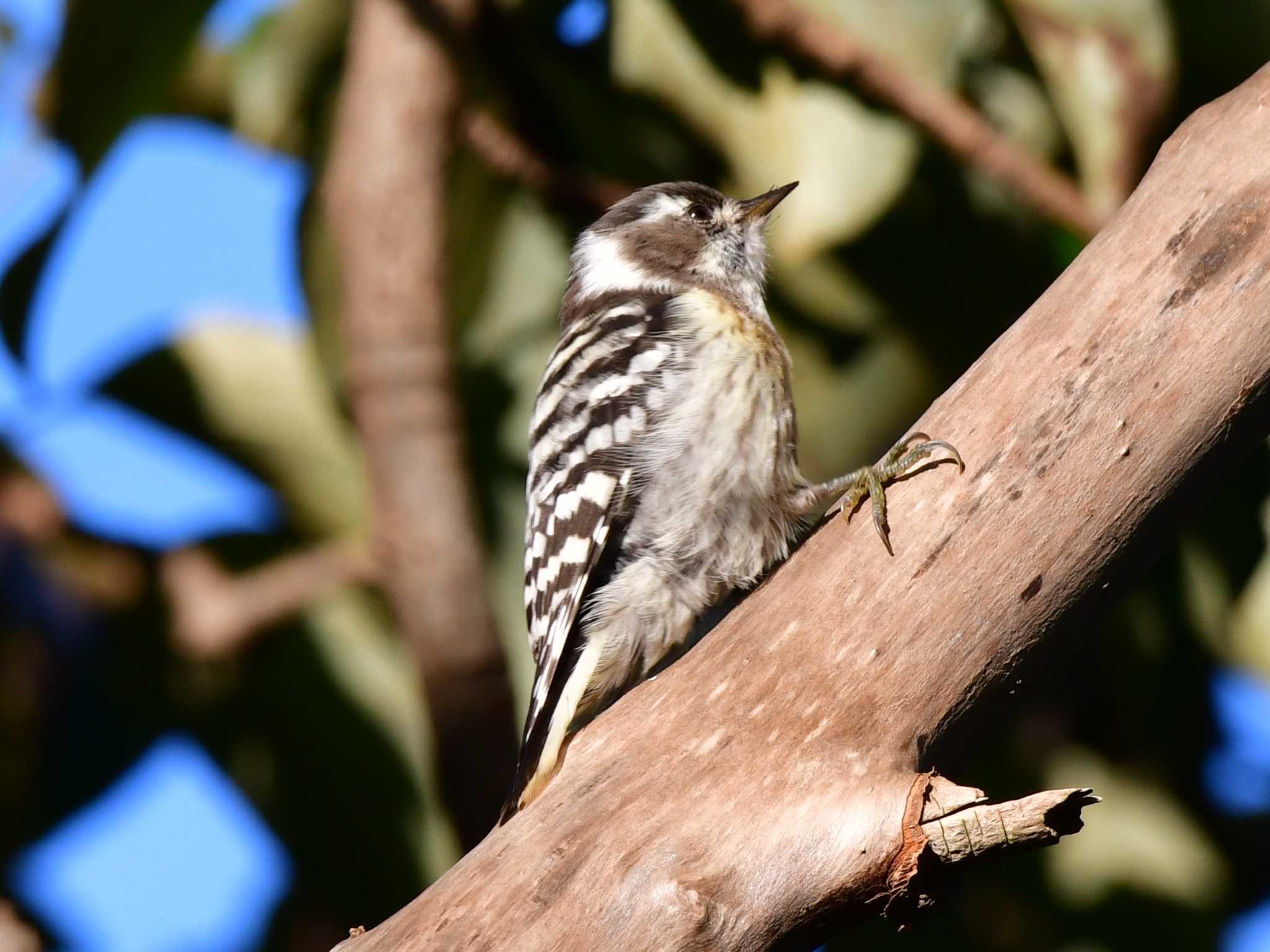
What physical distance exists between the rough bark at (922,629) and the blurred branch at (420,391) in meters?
1.14

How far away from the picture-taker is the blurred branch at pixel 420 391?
389cm

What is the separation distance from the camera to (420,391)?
4000 mm

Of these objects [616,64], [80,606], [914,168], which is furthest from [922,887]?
[80,606]

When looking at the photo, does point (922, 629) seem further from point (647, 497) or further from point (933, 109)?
point (933, 109)

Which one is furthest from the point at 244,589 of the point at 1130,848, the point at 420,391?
the point at 1130,848

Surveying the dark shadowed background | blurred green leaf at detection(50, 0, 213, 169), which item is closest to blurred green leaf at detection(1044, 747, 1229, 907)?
the dark shadowed background

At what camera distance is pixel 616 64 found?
181 inches

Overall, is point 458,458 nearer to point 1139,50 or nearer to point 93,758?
point 93,758

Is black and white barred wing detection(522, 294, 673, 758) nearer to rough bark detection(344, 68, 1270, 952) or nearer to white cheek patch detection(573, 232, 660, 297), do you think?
white cheek patch detection(573, 232, 660, 297)

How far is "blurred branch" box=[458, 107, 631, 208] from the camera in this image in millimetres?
4621

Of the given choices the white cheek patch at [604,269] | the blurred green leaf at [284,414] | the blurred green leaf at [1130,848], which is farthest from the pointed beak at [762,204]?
the blurred green leaf at [1130,848]

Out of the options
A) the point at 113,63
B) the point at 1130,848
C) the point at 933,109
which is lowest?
the point at 1130,848

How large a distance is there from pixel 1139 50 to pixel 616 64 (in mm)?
1610

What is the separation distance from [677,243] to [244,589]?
1.74 m
